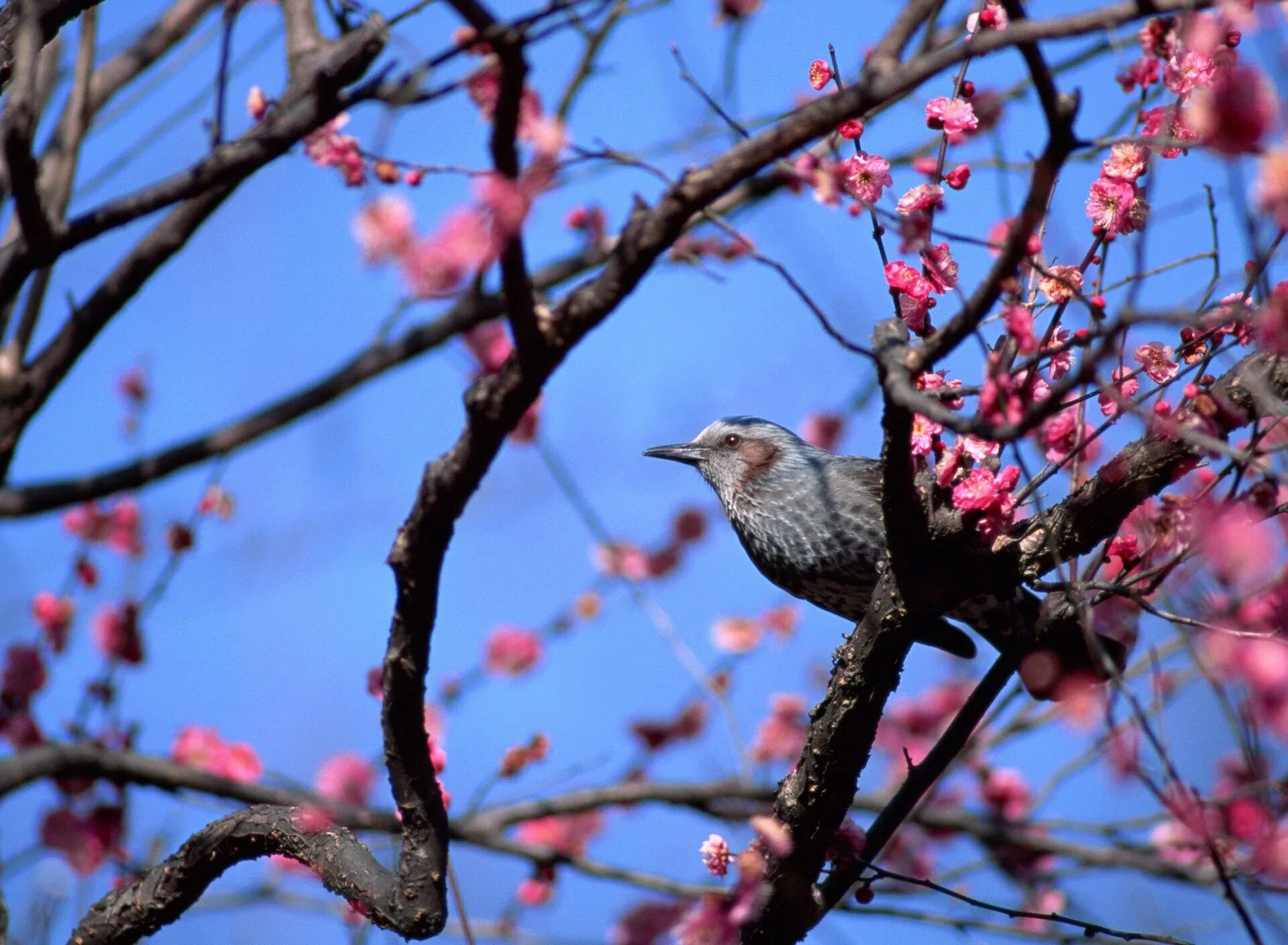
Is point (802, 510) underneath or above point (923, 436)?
above

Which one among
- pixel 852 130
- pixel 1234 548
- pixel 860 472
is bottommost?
pixel 1234 548

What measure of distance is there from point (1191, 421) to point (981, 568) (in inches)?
21.6

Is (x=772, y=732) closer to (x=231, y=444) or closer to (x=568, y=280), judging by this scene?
(x=568, y=280)

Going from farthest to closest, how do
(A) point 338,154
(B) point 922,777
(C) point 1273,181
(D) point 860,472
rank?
(D) point 860,472
(A) point 338,154
(B) point 922,777
(C) point 1273,181

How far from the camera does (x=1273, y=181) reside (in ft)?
4.44

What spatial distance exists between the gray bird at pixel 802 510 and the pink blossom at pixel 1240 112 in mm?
2199

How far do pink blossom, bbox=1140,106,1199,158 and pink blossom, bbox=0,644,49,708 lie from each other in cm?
423

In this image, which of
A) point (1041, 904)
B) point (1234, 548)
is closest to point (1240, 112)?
point (1234, 548)

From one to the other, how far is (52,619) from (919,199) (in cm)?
409

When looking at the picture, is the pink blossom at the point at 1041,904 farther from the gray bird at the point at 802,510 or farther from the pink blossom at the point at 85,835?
the pink blossom at the point at 85,835

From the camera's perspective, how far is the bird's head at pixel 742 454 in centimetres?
450

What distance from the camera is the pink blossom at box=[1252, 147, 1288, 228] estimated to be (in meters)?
1.35

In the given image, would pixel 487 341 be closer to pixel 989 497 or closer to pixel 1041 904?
pixel 989 497

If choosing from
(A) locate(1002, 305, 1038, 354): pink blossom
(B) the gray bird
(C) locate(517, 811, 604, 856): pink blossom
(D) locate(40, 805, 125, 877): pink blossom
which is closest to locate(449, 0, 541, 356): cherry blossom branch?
(A) locate(1002, 305, 1038, 354): pink blossom
